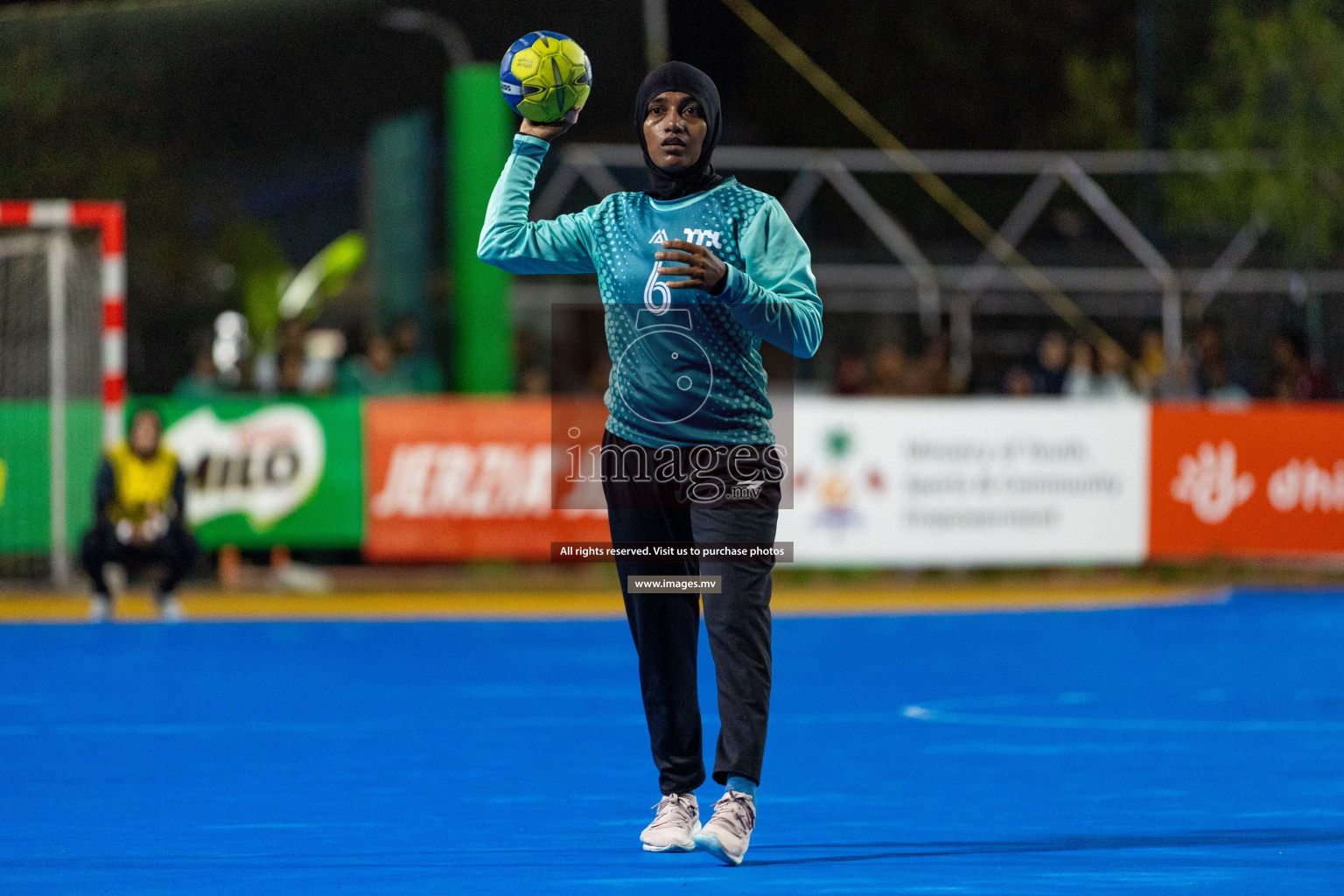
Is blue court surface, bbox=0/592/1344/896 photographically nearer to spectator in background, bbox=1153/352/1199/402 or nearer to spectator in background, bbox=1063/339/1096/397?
spectator in background, bbox=1063/339/1096/397

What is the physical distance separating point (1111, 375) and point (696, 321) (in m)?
14.2

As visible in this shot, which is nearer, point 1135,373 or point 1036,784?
point 1036,784

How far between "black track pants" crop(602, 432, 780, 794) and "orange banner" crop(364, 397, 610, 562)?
11355mm

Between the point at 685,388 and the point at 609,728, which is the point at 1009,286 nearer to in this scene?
the point at 609,728

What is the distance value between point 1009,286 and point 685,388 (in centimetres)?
2351

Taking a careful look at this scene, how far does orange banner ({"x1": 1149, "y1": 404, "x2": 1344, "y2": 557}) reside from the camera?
724 inches

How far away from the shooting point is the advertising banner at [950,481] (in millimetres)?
17609

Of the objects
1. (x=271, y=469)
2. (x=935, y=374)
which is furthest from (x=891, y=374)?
(x=271, y=469)

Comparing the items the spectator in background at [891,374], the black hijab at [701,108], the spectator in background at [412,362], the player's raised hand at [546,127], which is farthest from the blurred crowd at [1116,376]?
the black hijab at [701,108]

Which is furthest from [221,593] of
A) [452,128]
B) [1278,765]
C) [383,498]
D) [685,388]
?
[685,388]

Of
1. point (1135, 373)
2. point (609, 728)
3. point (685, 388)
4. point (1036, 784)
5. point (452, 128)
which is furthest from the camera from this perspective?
point (1135, 373)

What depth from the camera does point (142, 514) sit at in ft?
49.0

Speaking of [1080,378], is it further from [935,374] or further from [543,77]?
[543,77]

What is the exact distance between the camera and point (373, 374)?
1831 centimetres
